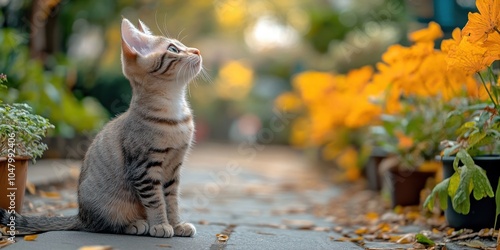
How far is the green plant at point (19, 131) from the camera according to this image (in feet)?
7.63

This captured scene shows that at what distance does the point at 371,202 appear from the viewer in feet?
14.6

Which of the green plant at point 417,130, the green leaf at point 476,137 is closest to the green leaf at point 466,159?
the green leaf at point 476,137

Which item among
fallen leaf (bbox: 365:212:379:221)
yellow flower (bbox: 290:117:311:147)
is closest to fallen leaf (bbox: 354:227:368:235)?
fallen leaf (bbox: 365:212:379:221)

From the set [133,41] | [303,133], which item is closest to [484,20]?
[133,41]

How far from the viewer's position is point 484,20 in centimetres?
221

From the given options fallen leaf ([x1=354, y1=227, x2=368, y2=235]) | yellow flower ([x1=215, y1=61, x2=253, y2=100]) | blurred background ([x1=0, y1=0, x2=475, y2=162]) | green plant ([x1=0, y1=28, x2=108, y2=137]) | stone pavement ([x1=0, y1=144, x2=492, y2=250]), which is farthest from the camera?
yellow flower ([x1=215, y1=61, x2=253, y2=100])

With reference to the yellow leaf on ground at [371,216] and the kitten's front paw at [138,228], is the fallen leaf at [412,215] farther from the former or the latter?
the kitten's front paw at [138,228]

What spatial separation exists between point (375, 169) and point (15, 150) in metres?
3.31

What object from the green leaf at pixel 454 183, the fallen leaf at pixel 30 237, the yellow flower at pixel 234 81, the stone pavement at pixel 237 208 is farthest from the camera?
the yellow flower at pixel 234 81

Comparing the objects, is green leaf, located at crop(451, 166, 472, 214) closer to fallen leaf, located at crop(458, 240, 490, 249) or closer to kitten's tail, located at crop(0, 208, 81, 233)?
fallen leaf, located at crop(458, 240, 490, 249)

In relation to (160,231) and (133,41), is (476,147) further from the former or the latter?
(133,41)

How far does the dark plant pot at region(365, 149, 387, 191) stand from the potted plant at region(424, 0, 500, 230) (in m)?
1.92

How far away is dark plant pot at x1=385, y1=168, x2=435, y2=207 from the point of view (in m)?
3.73

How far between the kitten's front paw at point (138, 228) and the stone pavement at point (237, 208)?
0.23 ft
